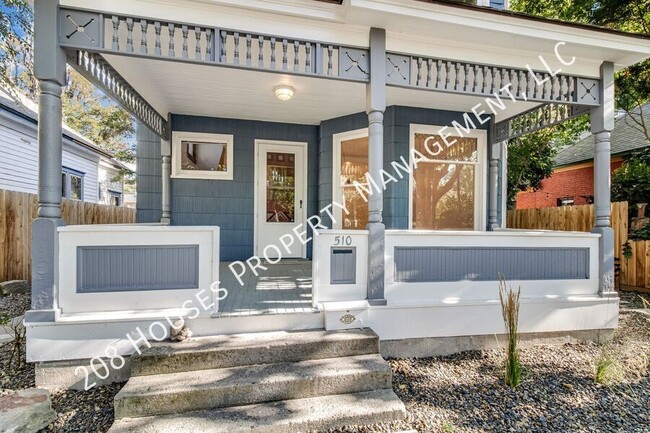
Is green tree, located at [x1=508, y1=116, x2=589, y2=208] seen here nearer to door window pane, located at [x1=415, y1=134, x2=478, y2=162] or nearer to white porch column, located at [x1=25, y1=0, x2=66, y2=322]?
door window pane, located at [x1=415, y1=134, x2=478, y2=162]

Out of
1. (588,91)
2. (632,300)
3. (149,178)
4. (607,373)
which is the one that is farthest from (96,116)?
(632,300)

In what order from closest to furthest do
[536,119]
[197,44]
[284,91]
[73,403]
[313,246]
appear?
[73,403]
[197,44]
[313,246]
[284,91]
[536,119]

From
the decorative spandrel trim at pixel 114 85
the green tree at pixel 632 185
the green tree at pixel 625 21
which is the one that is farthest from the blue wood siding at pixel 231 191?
the green tree at pixel 632 185

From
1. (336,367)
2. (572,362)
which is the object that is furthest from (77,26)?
(572,362)

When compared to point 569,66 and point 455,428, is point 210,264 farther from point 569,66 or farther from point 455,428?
point 569,66

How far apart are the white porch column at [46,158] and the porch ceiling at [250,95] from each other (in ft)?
2.63

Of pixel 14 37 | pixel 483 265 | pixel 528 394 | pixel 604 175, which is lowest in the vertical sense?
pixel 528 394

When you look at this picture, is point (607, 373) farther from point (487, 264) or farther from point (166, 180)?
point (166, 180)

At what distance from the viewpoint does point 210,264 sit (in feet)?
9.39

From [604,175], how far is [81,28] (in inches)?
206

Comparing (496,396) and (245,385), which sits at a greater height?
(245,385)

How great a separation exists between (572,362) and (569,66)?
314 cm

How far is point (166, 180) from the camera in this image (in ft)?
16.8

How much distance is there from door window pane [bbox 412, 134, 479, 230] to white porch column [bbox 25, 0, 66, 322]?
424cm
